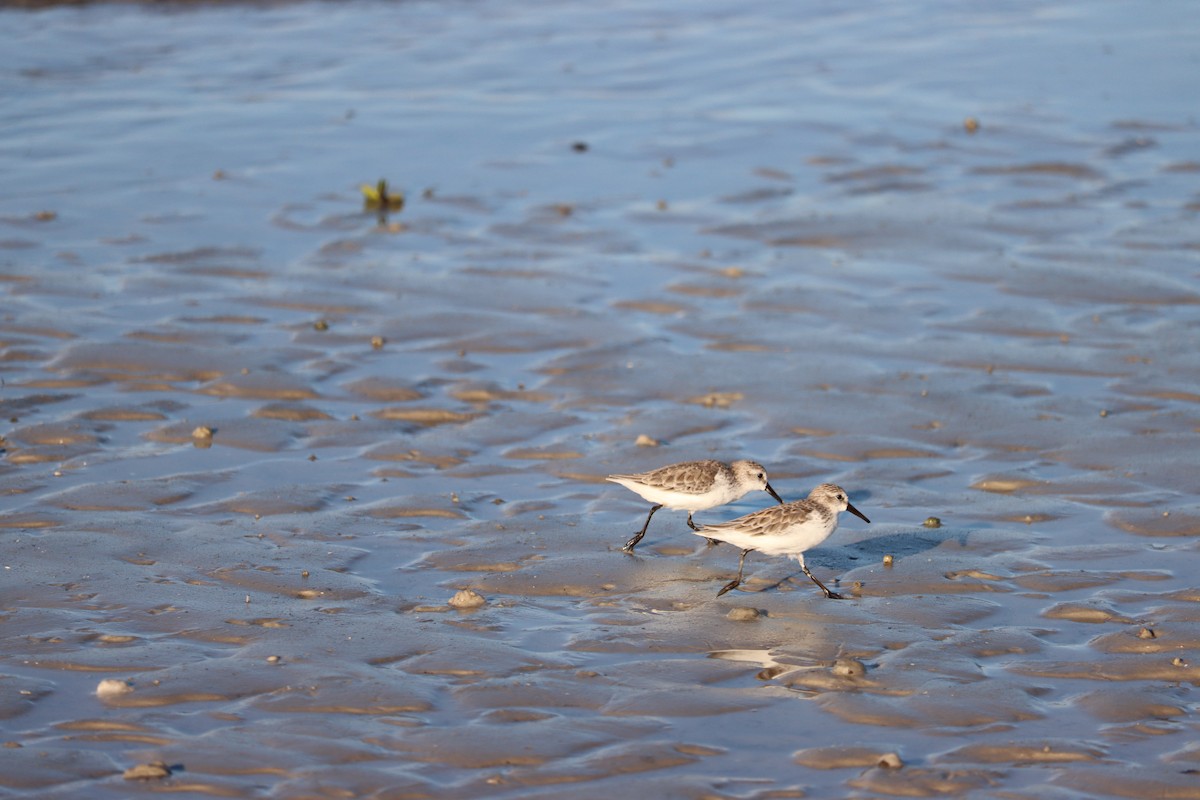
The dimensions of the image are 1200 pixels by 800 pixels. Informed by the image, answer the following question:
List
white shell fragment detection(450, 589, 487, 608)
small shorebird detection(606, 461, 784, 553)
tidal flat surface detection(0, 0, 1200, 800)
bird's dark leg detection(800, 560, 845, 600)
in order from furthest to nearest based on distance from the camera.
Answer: small shorebird detection(606, 461, 784, 553) < bird's dark leg detection(800, 560, 845, 600) < white shell fragment detection(450, 589, 487, 608) < tidal flat surface detection(0, 0, 1200, 800)

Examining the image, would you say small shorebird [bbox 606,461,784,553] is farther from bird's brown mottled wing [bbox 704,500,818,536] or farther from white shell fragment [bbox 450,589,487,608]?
white shell fragment [bbox 450,589,487,608]

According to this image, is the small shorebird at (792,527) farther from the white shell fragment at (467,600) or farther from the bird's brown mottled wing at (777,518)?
the white shell fragment at (467,600)

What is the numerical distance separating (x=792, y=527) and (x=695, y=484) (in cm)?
85

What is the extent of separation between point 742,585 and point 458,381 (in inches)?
150

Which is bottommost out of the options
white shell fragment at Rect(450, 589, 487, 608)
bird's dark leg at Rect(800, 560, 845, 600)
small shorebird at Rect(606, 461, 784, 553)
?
bird's dark leg at Rect(800, 560, 845, 600)

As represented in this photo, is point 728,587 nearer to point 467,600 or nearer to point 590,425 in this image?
point 467,600

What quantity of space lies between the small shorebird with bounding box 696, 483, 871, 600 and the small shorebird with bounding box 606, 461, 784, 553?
367 millimetres

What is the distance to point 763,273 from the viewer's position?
574 inches

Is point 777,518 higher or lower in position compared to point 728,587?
higher

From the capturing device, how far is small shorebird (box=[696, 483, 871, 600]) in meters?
8.64

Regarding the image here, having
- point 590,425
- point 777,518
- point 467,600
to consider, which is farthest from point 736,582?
point 590,425

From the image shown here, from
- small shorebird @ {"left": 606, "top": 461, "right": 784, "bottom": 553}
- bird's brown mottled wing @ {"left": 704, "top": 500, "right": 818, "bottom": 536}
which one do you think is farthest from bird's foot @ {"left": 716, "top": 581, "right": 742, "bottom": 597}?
small shorebird @ {"left": 606, "top": 461, "right": 784, "bottom": 553}

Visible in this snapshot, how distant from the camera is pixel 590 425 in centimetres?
1138

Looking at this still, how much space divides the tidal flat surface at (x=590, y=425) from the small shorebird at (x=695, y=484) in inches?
14.5
